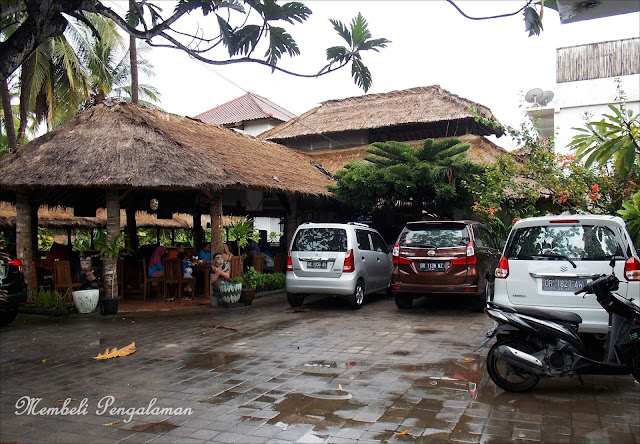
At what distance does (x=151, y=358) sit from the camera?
6.80 meters

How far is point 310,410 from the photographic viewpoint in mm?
4699

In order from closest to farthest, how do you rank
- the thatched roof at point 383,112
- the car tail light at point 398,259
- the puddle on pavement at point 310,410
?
the puddle on pavement at point 310,410
the car tail light at point 398,259
the thatched roof at point 383,112

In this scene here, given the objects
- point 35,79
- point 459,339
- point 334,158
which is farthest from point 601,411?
point 35,79

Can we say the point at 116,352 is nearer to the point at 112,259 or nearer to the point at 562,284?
the point at 112,259

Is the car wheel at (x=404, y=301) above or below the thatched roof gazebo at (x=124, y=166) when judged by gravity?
below

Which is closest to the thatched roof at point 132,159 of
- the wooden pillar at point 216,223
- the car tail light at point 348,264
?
the wooden pillar at point 216,223

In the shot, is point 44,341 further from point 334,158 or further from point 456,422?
point 334,158

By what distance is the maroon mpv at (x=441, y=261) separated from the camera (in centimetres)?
953

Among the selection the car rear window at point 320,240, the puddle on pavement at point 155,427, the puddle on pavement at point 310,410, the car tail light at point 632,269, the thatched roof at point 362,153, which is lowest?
the puddle on pavement at point 310,410

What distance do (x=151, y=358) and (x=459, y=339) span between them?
4380 millimetres

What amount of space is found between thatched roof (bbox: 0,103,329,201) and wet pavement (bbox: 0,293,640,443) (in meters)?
3.22

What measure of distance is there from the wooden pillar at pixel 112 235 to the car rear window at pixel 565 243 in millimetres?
8126

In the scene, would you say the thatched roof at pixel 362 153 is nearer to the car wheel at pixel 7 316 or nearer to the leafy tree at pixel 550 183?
the leafy tree at pixel 550 183

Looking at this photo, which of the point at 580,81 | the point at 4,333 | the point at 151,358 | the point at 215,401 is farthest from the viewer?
the point at 580,81
